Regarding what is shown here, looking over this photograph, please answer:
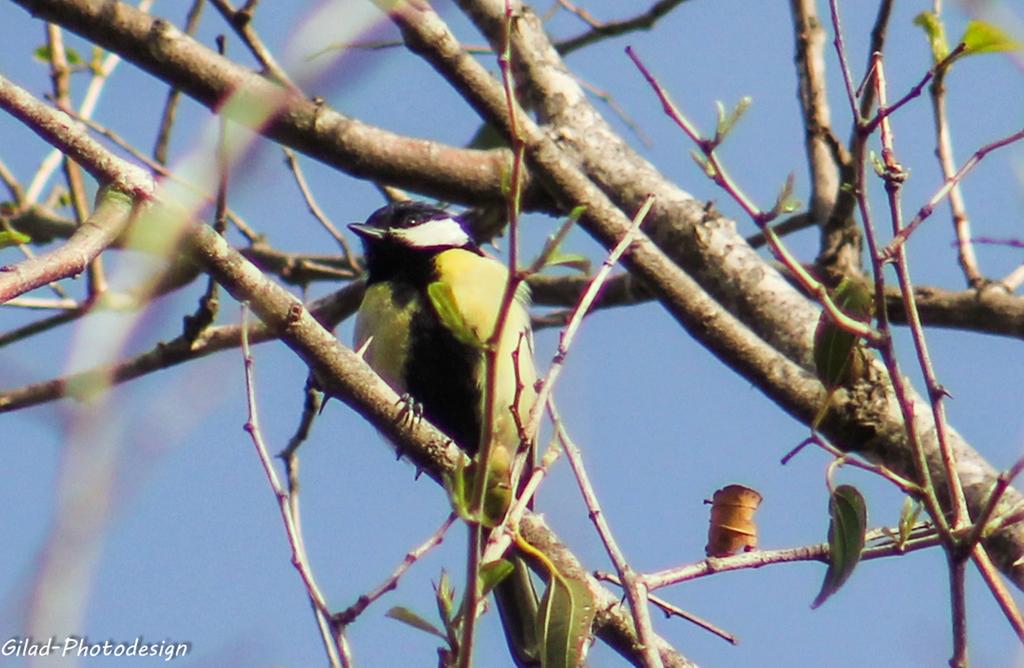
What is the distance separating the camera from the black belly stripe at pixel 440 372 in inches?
138

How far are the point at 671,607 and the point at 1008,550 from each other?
806mm

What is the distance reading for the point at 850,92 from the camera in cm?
158

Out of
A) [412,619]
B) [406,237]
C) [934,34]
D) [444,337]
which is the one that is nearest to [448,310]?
[412,619]

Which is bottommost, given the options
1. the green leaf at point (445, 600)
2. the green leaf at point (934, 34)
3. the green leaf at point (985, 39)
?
the green leaf at point (445, 600)

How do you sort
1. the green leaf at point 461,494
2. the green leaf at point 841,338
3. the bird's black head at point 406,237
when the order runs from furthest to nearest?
the bird's black head at point 406,237
the green leaf at point 841,338
the green leaf at point 461,494

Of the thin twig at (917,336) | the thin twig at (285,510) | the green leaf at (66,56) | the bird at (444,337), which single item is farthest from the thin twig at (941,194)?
the green leaf at (66,56)

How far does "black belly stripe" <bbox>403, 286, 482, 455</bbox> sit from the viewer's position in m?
3.52

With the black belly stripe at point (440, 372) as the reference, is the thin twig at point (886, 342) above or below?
below

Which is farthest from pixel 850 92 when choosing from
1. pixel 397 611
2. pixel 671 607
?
pixel 397 611

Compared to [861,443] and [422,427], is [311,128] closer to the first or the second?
[422,427]

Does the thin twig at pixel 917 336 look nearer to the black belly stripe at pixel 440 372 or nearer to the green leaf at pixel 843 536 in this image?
the green leaf at pixel 843 536

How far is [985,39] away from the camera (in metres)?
1.52

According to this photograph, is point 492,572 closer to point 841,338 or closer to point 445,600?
point 445,600

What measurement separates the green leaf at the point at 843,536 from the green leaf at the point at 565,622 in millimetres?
285
